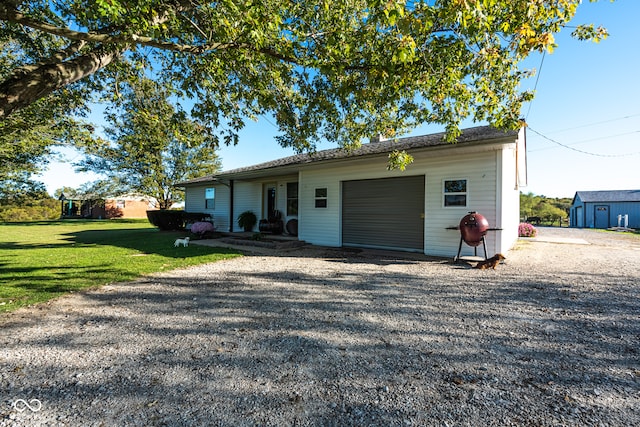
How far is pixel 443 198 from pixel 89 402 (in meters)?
7.93

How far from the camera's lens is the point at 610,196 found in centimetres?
2538

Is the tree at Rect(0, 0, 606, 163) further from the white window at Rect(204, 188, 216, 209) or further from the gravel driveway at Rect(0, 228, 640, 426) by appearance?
the white window at Rect(204, 188, 216, 209)

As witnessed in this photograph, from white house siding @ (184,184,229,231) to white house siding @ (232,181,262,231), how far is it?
69 cm

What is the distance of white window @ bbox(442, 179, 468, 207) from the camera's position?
7465mm

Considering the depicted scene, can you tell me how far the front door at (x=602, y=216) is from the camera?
25.0m

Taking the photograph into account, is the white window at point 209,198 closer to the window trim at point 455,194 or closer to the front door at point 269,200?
the front door at point 269,200

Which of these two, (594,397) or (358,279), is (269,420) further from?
(358,279)

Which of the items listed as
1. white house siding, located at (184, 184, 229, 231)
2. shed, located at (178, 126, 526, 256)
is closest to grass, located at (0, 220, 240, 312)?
shed, located at (178, 126, 526, 256)

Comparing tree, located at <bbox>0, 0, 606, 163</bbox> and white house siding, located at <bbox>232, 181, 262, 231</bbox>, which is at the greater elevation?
tree, located at <bbox>0, 0, 606, 163</bbox>

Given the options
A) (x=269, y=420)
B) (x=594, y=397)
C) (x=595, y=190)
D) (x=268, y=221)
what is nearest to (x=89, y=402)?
→ (x=269, y=420)

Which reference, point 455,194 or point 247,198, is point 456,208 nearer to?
point 455,194

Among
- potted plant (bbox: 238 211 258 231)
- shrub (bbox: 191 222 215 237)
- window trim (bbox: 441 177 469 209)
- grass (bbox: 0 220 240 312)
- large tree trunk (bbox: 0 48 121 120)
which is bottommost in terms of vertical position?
grass (bbox: 0 220 240 312)

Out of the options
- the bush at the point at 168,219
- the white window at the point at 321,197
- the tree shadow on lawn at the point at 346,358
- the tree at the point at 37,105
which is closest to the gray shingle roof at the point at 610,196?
the white window at the point at 321,197

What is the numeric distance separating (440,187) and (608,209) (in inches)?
1115
